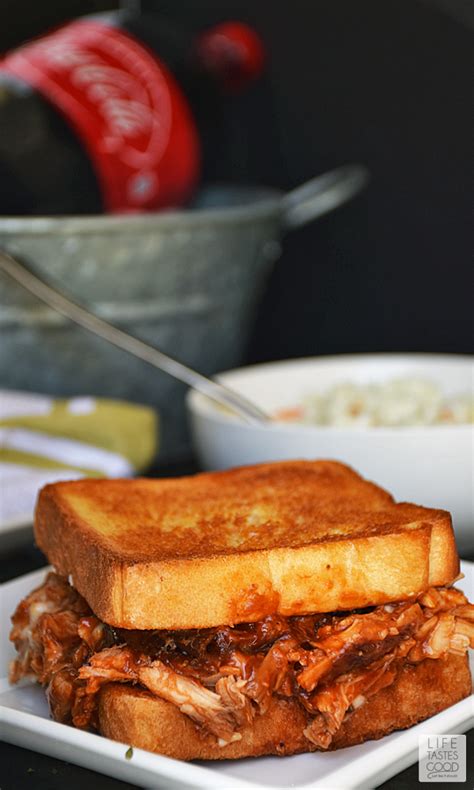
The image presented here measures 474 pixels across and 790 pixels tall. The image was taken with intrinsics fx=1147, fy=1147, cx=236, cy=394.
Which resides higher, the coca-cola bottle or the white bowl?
the coca-cola bottle

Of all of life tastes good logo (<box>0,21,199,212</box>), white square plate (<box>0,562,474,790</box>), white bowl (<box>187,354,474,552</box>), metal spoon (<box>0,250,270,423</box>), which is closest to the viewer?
white square plate (<box>0,562,474,790</box>)

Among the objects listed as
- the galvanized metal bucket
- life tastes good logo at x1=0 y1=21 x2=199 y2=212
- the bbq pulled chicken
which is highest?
life tastes good logo at x1=0 y1=21 x2=199 y2=212

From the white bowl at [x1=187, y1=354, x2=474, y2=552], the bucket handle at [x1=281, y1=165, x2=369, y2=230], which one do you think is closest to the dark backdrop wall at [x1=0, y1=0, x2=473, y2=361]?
the bucket handle at [x1=281, y1=165, x2=369, y2=230]

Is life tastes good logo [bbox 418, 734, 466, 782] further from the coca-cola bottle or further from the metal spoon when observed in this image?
the coca-cola bottle

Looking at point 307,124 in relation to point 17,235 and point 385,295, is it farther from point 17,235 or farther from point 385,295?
point 17,235

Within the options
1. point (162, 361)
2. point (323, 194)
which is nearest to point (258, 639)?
point (162, 361)

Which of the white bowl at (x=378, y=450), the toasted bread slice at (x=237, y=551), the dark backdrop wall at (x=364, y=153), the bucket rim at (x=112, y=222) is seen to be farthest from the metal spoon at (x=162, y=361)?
the dark backdrop wall at (x=364, y=153)

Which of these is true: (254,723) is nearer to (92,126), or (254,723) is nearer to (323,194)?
(92,126)

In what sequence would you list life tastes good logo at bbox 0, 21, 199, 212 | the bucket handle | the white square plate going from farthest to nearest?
the bucket handle < life tastes good logo at bbox 0, 21, 199, 212 < the white square plate
